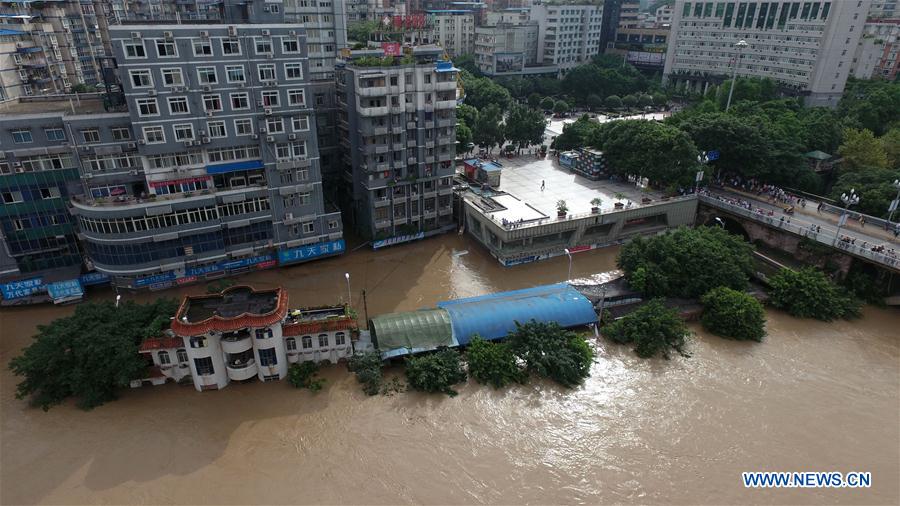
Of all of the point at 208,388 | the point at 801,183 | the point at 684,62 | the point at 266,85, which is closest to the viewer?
the point at 208,388

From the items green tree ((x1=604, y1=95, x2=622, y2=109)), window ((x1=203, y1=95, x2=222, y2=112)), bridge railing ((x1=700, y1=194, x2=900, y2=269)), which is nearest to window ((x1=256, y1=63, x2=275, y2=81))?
window ((x1=203, y1=95, x2=222, y2=112))

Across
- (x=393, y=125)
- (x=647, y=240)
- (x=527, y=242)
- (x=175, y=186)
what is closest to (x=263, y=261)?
(x=175, y=186)

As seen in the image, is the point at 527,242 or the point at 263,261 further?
the point at 527,242

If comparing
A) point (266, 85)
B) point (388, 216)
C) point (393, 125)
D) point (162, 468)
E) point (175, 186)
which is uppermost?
point (266, 85)

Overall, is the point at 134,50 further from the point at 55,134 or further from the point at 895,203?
the point at 895,203

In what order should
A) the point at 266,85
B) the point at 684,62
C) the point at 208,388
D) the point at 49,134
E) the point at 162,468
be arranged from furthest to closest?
the point at 684,62 < the point at 266,85 < the point at 49,134 < the point at 208,388 < the point at 162,468

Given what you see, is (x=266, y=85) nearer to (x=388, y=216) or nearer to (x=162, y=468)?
(x=388, y=216)

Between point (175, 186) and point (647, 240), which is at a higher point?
point (175, 186)
